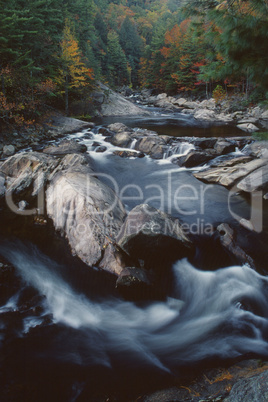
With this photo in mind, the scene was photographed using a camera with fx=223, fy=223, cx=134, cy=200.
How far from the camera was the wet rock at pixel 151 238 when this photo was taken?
185 inches

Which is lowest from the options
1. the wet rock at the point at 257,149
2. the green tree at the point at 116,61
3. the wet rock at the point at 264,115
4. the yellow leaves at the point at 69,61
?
the wet rock at the point at 257,149

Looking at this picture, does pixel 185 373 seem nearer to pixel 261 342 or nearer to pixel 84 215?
pixel 261 342

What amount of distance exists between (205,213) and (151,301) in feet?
13.0

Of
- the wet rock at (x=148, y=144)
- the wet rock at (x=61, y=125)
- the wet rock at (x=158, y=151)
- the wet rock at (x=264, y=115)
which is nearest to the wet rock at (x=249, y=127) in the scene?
the wet rock at (x=264, y=115)

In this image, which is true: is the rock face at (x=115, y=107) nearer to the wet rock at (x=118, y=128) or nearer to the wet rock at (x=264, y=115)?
the wet rock at (x=118, y=128)

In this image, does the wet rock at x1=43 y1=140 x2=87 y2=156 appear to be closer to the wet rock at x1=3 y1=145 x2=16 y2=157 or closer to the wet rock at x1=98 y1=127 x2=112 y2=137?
the wet rock at x1=3 y1=145 x2=16 y2=157

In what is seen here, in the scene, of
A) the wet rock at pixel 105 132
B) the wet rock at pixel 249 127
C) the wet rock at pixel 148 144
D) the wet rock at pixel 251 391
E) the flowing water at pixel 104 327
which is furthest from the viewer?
the wet rock at pixel 249 127

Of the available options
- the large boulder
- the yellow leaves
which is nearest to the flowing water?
the yellow leaves

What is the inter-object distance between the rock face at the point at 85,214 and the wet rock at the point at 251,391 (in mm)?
3422

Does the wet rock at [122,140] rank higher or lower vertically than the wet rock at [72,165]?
higher

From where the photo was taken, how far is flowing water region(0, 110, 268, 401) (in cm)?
305

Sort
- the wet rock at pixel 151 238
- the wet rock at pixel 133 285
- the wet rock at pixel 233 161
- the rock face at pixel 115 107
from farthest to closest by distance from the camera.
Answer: the rock face at pixel 115 107 < the wet rock at pixel 233 161 < the wet rock at pixel 151 238 < the wet rock at pixel 133 285

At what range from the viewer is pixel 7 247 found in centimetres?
582

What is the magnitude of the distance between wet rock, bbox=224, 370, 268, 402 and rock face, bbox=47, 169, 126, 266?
3.42 meters
